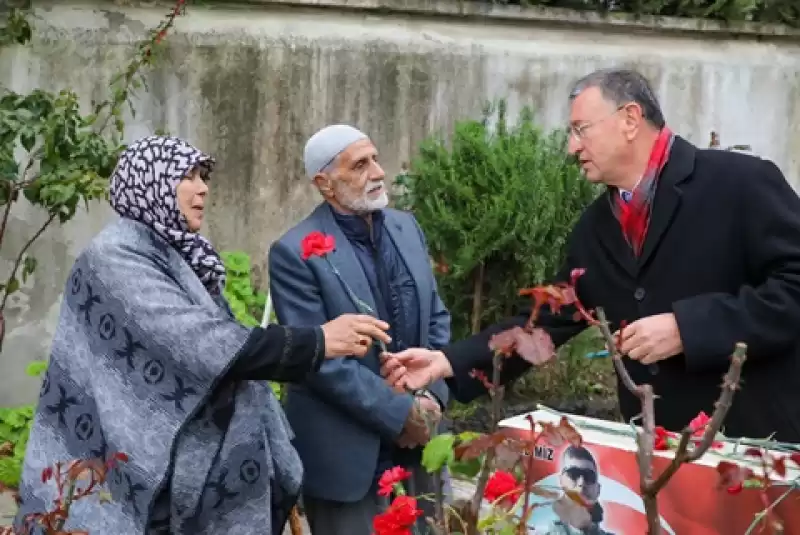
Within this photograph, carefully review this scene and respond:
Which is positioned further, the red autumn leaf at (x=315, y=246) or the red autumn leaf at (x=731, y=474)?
the red autumn leaf at (x=315, y=246)

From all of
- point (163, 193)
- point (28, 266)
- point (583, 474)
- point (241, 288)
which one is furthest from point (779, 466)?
point (241, 288)

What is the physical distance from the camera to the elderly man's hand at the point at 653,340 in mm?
2299

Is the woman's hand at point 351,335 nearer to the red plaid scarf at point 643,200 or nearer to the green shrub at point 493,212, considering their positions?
the red plaid scarf at point 643,200

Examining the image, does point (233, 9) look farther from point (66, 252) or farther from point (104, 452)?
point (104, 452)

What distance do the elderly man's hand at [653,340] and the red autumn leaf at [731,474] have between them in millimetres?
751

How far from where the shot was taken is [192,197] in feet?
8.94

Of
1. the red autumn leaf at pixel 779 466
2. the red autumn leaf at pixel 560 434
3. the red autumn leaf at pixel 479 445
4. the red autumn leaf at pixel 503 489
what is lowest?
the red autumn leaf at pixel 503 489

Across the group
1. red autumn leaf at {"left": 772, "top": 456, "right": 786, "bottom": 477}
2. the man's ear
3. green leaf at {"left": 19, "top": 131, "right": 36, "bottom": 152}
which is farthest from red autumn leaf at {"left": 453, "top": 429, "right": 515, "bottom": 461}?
green leaf at {"left": 19, "top": 131, "right": 36, "bottom": 152}

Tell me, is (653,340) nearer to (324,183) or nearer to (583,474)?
(583,474)

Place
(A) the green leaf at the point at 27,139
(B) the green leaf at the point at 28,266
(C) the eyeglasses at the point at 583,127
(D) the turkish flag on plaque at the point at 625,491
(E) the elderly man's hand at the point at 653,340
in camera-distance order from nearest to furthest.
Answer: (D) the turkish flag on plaque at the point at 625,491 < (E) the elderly man's hand at the point at 653,340 < (C) the eyeglasses at the point at 583,127 < (A) the green leaf at the point at 27,139 < (B) the green leaf at the point at 28,266

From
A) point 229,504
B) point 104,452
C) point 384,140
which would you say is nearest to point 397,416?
point 229,504

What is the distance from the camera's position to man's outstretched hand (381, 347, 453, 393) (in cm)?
275

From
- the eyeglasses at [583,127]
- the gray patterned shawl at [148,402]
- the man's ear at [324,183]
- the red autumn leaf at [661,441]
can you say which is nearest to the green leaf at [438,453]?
the red autumn leaf at [661,441]

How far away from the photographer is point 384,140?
18.9 feet
